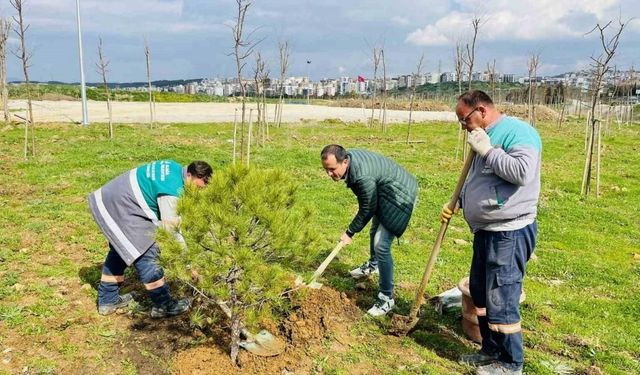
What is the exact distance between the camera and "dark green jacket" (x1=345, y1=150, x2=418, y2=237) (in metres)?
4.19

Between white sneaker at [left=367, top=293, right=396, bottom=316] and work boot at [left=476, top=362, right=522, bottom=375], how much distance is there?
1.12m

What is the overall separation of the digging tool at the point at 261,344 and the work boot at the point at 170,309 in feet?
2.66

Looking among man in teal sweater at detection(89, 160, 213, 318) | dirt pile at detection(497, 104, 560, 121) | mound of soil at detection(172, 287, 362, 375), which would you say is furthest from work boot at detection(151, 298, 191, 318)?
dirt pile at detection(497, 104, 560, 121)

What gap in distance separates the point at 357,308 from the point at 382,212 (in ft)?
3.40

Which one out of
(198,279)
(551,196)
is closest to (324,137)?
(551,196)

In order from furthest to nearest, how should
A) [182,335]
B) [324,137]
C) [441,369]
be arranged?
1. [324,137]
2. [182,335]
3. [441,369]

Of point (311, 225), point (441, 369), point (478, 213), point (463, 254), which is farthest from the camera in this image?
point (463, 254)

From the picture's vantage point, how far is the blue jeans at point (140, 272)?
4.17 metres

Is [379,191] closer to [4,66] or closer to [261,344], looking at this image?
[261,344]

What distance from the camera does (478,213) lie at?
3.31 metres

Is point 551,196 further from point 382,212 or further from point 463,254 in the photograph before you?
point 382,212

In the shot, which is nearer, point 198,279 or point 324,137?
point 198,279

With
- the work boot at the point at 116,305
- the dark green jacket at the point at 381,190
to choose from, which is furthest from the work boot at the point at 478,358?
the work boot at the point at 116,305

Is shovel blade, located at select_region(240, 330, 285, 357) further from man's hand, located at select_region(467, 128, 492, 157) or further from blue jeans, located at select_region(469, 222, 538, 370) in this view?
man's hand, located at select_region(467, 128, 492, 157)
